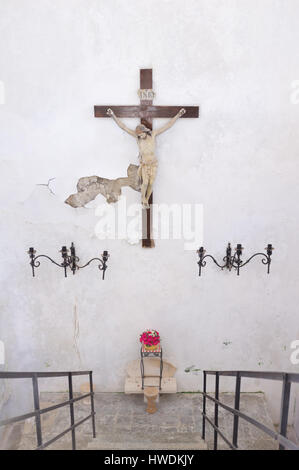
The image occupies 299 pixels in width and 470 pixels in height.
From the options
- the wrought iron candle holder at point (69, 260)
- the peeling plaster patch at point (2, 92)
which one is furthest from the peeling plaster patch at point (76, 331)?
the peeling plaster patch at point (2, 92)

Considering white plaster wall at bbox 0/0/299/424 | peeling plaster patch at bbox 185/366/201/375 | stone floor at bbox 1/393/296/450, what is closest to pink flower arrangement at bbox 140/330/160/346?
white plaster wall at bbox 0/0/299/424

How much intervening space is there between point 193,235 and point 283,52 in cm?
201

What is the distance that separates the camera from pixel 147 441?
3.16m

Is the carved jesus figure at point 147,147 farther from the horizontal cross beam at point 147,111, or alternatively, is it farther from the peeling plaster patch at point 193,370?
the peeling plaster patch at point 193,370

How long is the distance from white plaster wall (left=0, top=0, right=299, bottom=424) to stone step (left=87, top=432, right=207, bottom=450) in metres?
0.71

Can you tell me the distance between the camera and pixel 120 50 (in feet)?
10.6

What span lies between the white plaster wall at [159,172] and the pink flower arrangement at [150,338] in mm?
160

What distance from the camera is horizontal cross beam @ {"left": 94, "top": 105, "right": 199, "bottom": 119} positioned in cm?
326

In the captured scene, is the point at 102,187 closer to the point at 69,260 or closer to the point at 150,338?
the point at 69,260

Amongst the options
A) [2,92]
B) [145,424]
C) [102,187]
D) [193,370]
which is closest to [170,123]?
[102,187]

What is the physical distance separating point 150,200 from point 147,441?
2379 mm

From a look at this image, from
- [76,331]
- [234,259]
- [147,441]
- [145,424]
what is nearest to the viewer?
[147,441]

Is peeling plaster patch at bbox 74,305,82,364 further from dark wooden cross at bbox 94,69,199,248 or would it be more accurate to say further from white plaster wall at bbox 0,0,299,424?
dark wooden cross at bbox 94,69,199,248
